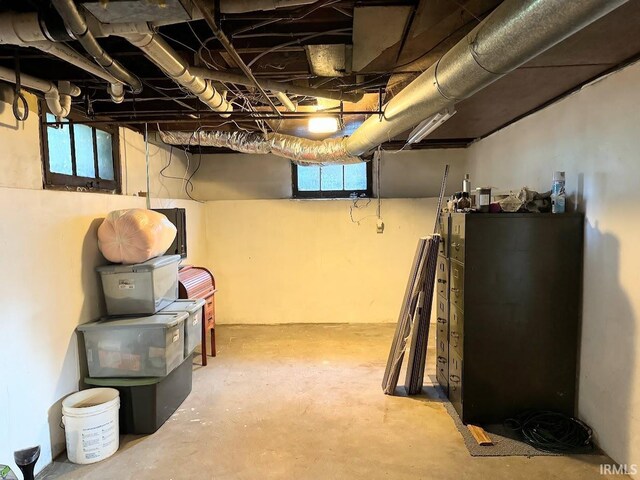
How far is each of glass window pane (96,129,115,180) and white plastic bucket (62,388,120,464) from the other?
1.74 meters

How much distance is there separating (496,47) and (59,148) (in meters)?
2.68

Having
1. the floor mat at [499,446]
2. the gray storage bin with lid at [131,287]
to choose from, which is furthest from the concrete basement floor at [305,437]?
the gray storage bin with lid at [131,287]

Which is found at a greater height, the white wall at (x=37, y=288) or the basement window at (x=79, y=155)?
the basement window at (x=79, y=155)

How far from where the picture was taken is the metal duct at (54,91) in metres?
2.13

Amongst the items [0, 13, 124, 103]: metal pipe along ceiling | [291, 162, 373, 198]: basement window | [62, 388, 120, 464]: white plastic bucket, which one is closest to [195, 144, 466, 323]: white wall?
[291, 162, 373, 198]: basement window

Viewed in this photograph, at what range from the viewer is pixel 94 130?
10.2 feet

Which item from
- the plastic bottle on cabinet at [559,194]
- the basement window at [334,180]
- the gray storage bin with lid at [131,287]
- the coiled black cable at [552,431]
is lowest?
the coiled black cable at [552,431]

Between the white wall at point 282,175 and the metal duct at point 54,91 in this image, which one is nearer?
the metal duct at point 54,91

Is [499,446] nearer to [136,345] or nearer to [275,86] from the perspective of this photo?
[136,345]

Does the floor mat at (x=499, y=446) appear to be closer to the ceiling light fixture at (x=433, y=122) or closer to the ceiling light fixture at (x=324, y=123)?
the ceiling light fixture at (x=433, y=122)

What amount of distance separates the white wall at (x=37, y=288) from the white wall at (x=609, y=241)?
125 inches

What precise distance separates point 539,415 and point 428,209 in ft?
9.00

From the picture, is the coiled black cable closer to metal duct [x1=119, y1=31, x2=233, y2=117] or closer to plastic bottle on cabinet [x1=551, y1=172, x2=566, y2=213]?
plastic bottle on cabinet [x1=551, y1=172, x2=566, y2=213]

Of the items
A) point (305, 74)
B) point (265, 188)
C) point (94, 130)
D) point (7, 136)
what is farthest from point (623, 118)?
point (265, 188)
